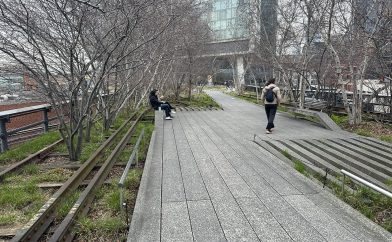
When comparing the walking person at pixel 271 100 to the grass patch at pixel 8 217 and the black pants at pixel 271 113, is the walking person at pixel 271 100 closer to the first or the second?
the black pants at pixel 271 113

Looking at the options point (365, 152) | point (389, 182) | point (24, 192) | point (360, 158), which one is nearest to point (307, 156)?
point (360, 158)

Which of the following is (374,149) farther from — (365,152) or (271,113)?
(271,113)

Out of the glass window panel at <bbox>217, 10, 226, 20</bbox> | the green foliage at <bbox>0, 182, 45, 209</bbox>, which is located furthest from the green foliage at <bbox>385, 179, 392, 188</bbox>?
the glass window panel at <bbox>217, 10, 226, 20</bbox>

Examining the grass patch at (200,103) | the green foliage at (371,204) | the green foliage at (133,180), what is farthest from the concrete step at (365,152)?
the grass patch at (200,103)

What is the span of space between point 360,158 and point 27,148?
8203mm

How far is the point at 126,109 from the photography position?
17203 mm

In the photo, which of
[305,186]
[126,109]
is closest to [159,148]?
[305,186]

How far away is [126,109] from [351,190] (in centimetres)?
1433

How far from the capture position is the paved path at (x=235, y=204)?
A: 10.7 feet

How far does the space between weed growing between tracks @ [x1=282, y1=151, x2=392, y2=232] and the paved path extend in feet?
0.94

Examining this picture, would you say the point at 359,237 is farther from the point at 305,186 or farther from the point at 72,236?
the point at 72,236

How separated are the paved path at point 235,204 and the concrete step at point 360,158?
168 cm

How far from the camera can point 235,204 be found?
3969 millimetres

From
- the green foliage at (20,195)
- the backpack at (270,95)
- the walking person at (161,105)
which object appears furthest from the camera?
the walking person at (161,105)
